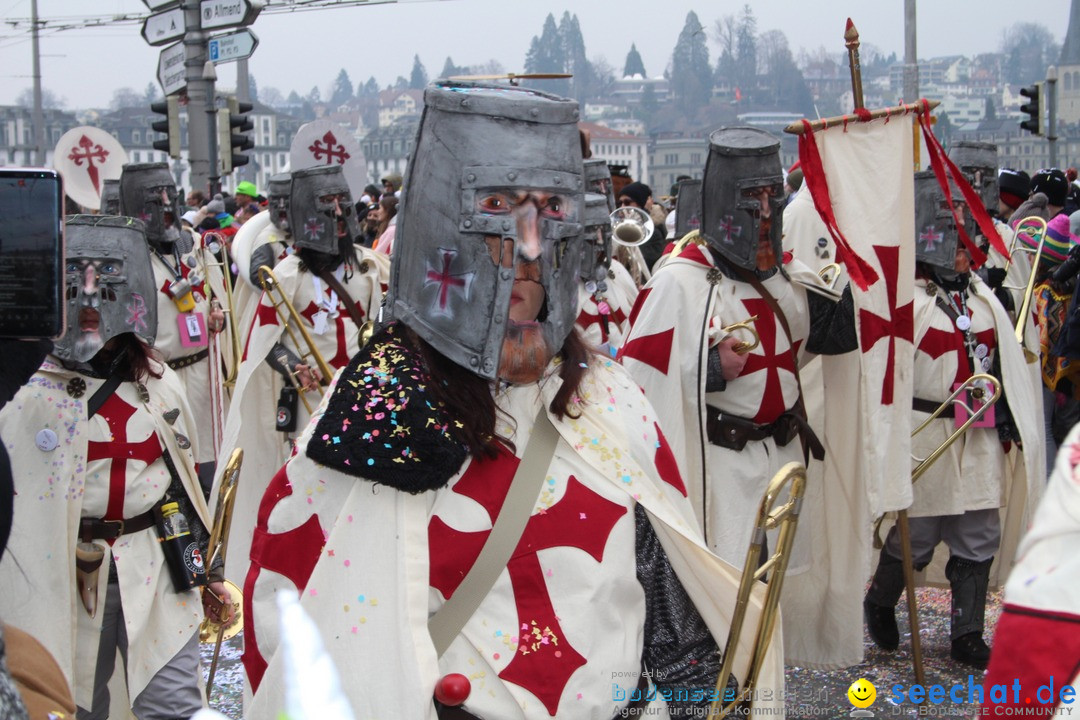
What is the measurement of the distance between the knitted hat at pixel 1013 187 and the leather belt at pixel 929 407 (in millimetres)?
6648

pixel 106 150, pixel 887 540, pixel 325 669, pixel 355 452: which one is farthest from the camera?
pixel 106 150

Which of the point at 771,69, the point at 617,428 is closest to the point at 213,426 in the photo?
the point at 617,428

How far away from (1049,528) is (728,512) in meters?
3.66

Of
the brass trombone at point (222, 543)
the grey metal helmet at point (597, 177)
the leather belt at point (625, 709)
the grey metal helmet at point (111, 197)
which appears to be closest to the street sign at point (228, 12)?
the grey metal helmet at point (111, 197)

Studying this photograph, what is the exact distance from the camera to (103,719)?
15.8ft

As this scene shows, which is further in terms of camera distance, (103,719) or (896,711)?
(896,711)

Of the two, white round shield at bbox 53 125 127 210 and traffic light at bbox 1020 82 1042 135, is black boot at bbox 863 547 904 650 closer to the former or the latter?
white round shield at bbox 53 125 127 210

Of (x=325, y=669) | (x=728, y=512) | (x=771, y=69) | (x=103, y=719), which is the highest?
(x=771, y=69)

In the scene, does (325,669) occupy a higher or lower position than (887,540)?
higher

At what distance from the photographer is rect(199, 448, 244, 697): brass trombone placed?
14.4 feet

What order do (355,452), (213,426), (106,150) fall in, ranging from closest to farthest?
(355,452) → (213,426) → (106,150)

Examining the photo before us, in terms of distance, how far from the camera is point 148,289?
4969 millimetres

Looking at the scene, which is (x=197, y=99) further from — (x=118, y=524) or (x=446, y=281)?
(x=446, y=281)

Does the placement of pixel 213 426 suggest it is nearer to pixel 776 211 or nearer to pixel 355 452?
pixel 776 211
